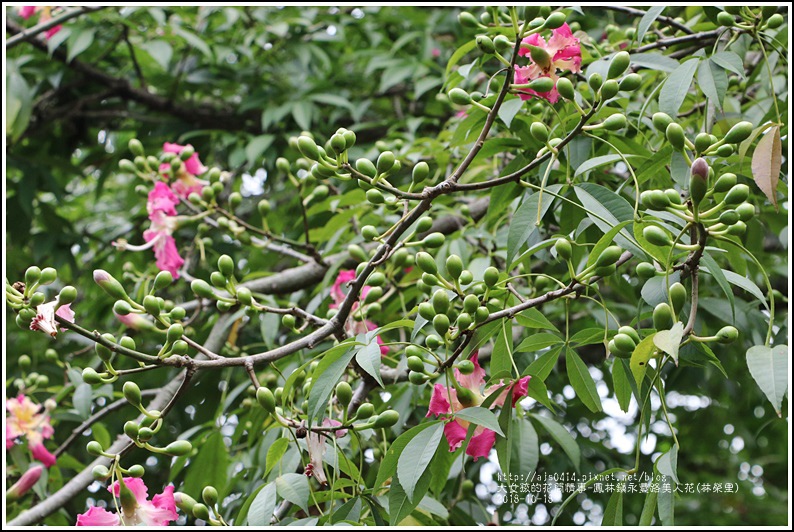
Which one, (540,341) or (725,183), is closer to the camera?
(725,183)

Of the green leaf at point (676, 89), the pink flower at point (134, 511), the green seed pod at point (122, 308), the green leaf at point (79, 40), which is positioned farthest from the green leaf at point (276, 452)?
the green leaf at point (79, 40)

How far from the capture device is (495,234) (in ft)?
4.48

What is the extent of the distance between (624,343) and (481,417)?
0.55 feet

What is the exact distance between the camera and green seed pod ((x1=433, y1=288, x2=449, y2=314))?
0.84 m

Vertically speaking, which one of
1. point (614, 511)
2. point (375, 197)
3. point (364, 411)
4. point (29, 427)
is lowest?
point (29, 427)

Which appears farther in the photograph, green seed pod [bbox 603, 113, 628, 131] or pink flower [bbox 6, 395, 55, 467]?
pink flower [bbox 6, 395, 55, 467]

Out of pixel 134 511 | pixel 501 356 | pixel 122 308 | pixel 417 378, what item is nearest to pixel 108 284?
pixel 122 308

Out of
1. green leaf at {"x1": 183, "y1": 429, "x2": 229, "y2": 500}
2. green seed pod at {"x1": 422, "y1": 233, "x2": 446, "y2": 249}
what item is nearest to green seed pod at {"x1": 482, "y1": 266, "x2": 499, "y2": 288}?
green seed pod at {"x1": 422, "y1": 233, "x2": 446, "y2": 249}

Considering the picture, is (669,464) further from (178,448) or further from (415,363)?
(178,448)

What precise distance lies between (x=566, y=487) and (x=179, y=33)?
1526mm

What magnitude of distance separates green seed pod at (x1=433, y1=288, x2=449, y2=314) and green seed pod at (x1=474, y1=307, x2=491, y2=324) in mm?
37

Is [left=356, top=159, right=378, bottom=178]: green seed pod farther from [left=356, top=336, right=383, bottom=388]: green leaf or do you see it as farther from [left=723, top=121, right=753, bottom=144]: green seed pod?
[left=723, top=121, right=753, bottom=144]: green seed pod

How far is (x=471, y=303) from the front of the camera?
0.84 meters

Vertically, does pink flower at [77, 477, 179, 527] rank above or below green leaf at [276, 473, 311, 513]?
below
